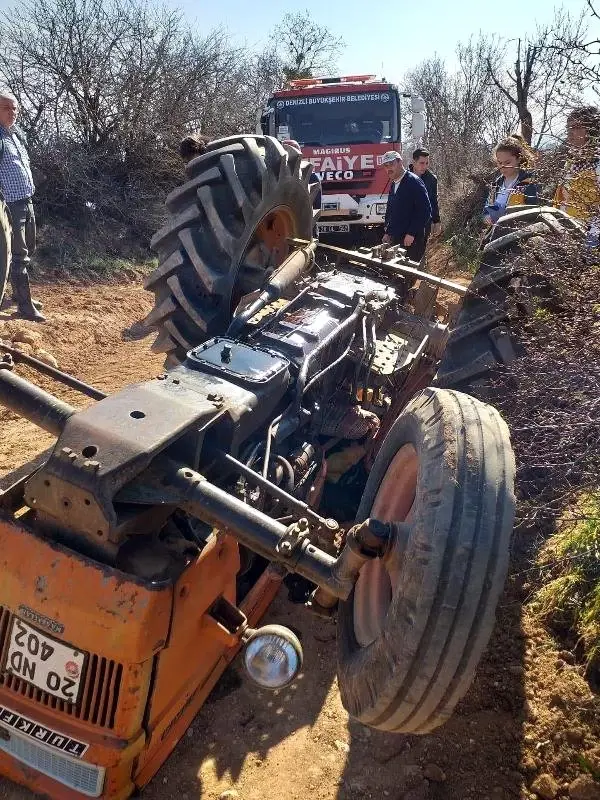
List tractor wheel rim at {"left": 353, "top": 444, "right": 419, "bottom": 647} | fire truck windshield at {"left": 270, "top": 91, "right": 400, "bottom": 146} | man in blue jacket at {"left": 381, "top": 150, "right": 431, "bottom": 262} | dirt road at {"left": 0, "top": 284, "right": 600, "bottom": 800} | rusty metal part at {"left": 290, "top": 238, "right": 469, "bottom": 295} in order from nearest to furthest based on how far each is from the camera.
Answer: tractor wheel rim at {"left": 353, "top": 444, "right": 419, "bottom": 647} < dirt road at {"left": 0, "top": 284, "right": 600, "bottom": 800} < rusty metal part at {"left": 290, "top": 238, "right": 469, "bottom": 295} < man in blue jacket at {"left": 381, "top": 150, "right": 431, "bottom": 262} < fire truck windshield at {"left": 270, "top": 91, "right": 400, "bottom": 146}

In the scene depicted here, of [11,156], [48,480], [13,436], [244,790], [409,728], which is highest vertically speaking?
[11,156]

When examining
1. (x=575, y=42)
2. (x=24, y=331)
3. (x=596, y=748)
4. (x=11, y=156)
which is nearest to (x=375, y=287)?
(x=575, y=42)

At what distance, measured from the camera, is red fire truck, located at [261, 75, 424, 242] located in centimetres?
984

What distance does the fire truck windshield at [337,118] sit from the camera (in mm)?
9977

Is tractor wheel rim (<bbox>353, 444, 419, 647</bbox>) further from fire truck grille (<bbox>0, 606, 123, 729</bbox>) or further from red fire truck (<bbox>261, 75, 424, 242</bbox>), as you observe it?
red fire truck (<bbox>261, 75, 424, 242</bbox>)

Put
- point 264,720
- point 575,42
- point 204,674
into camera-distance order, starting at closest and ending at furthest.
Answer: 1. point 204,674
2. point 264,720
3. point 575,42

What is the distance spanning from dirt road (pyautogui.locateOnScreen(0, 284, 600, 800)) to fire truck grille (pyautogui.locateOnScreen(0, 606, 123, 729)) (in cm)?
42

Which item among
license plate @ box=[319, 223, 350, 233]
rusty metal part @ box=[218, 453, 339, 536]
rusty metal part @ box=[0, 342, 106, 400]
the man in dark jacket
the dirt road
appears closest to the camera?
rusty metal part @ box=[218, 453, 339, 536]

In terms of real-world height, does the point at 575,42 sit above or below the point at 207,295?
above

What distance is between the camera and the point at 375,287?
4074 mm

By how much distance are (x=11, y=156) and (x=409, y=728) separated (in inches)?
240

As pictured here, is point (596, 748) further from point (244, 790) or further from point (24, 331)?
point (24, 331)

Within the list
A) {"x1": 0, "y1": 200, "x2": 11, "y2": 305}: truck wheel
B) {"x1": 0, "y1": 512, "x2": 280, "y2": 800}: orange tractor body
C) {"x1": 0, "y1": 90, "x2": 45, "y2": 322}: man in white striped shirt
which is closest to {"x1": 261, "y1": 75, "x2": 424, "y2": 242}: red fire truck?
{"x1": 0, "y1": 90, "x2": 45, "y2": 322}: man in white striped shirt

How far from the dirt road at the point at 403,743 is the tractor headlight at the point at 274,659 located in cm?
76
